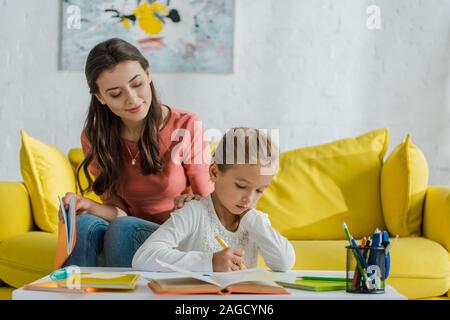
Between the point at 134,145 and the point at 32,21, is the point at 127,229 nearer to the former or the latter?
the point at 134,145

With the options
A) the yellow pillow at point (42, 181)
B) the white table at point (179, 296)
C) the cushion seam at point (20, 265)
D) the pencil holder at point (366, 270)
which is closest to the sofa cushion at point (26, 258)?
the cushion seam at point (20, 265)

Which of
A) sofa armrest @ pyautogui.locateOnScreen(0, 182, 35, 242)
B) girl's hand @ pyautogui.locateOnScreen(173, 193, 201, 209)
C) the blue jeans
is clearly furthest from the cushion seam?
girl's hand @ pyautogui.locateOnScreen(173, 193, 201, 209)

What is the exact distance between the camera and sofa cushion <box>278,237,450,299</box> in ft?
7.35

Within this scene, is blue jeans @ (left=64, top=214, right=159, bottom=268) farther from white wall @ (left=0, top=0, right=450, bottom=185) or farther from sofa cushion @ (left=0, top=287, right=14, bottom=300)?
white wall @ (left=0, top=0, right=450, bottom=185)

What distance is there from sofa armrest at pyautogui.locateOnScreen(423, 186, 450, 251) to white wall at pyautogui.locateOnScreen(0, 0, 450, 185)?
0.96m

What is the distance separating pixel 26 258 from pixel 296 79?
1727 millimetres

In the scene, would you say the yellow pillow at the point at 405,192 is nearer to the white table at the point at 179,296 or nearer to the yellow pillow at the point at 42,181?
the yellow pillow at the point at 42,181

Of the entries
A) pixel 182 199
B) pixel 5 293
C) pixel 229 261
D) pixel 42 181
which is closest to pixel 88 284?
pixel 229 261

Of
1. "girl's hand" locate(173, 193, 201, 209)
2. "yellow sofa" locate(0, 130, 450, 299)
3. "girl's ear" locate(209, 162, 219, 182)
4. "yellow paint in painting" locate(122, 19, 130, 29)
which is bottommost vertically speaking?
"yellow sofa" locate(0, 130, 450, 299)

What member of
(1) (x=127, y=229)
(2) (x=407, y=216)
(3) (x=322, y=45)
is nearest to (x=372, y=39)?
(3) (x=322, y=45)

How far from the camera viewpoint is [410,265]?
2.25 meters

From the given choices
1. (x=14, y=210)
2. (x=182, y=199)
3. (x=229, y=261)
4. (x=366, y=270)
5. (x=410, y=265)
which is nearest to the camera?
(x=366, y=270)

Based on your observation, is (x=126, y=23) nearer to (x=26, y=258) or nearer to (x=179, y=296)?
(x=26, y=258)

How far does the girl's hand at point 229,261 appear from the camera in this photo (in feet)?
4.65
